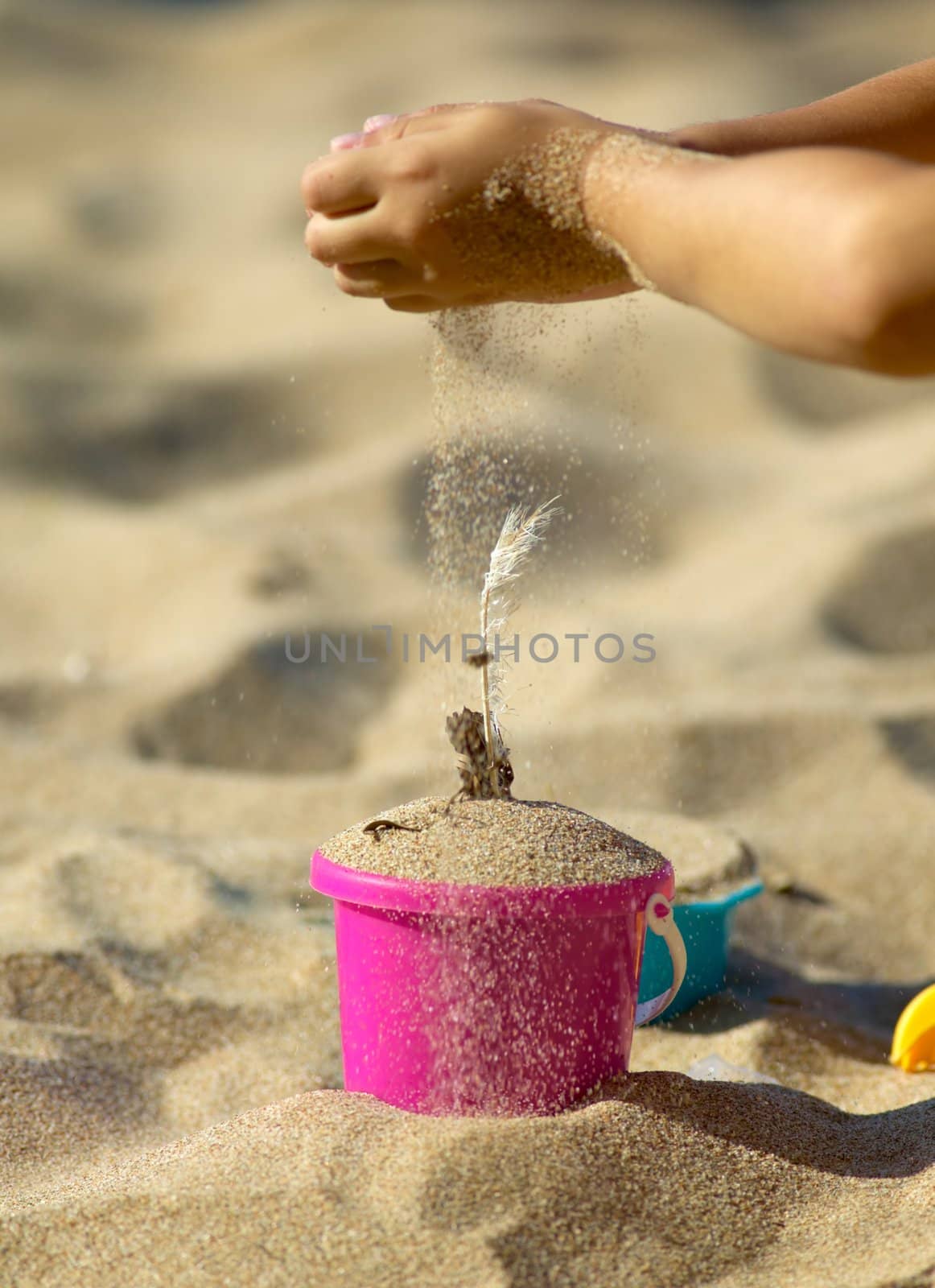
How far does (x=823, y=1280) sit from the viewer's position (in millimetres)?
1265

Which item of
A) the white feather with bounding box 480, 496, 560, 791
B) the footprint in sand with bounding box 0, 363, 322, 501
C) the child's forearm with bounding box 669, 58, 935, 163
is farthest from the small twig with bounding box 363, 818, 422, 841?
the footprint in sand with bounding box 0, 363, 322, 501

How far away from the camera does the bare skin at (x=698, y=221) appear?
1.07m

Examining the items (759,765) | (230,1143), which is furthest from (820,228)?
(759,765)

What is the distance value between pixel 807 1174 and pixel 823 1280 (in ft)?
0.67

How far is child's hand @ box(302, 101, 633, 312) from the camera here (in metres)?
1.31

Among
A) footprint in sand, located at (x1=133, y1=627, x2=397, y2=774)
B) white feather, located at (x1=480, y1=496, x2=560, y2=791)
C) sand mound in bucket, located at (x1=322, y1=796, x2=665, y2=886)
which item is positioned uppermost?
white feather, located at (x1=480, y1=496, x2=560, y2=791)

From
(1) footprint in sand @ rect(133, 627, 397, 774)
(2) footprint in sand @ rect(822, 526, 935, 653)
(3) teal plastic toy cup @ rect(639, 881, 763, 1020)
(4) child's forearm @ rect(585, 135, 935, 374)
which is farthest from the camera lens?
(2) footprint in sand @ rect(822, 526, 935, 653)

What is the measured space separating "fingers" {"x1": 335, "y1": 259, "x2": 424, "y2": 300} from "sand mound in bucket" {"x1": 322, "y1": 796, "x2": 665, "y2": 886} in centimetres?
58

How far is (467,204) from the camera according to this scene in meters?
1.33

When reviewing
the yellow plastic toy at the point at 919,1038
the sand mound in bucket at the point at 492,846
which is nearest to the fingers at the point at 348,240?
the sand mound in bucket at the point at 492,846

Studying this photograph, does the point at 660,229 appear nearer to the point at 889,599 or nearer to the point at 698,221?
the point at 698,221

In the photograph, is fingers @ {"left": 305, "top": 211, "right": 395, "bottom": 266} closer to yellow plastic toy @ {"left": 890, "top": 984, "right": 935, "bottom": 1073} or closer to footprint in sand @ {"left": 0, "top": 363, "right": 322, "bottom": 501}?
yellow plastic toy @ {"left": 890, "top": 984, "right": 935, "bottom": 1073}

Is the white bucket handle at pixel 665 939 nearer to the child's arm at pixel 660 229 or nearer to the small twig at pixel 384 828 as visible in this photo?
the small twig at pixel 384 828

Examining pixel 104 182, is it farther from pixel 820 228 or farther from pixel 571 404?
pixel 820 228
